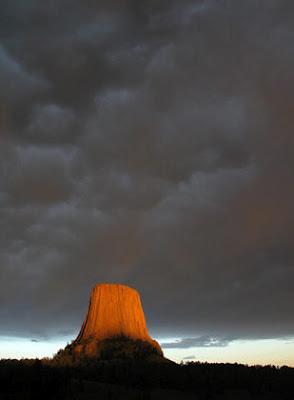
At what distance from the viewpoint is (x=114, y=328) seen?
140 feet

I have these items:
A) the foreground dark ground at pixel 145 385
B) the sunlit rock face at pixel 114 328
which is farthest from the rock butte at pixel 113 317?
the foreground dark ground at pixel 145 385

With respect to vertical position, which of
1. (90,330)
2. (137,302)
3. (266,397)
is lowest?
(266,397)

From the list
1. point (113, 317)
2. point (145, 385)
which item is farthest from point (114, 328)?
point (145, 385)

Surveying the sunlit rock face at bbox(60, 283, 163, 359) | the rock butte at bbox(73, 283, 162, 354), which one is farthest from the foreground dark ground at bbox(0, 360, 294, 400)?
the rock butte at bbox(73, 283, 162, 354)

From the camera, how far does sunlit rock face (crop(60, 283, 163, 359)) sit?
128ft

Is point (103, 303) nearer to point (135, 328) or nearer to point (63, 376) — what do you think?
point (135, 328)

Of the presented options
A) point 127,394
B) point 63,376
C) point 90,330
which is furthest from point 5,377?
point 90,330

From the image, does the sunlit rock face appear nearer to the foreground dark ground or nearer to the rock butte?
the rock butte

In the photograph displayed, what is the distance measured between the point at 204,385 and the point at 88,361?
16797 millimetres

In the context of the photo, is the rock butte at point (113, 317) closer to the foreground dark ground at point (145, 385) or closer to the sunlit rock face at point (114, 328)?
the sunlit rock face at point (114, 328)

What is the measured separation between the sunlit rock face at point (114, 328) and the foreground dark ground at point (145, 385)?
13501 mm

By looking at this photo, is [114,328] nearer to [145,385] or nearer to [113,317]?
[113,317]

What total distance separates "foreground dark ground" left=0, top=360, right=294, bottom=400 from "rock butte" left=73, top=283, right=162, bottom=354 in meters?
16.5

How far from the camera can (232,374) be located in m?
25.0
